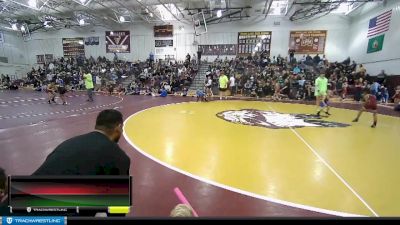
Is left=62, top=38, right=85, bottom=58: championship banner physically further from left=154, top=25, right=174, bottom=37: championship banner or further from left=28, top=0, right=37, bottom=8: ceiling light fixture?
left=28, top=0, right=37, bottom=8: ceiling light fixture

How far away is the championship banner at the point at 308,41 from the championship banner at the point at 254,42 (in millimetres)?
2225

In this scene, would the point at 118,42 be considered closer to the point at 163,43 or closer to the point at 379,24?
the point at 163,43

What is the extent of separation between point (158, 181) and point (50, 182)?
134 inches

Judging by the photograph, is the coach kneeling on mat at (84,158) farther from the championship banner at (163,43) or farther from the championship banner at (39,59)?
the championship banner at (39,59)

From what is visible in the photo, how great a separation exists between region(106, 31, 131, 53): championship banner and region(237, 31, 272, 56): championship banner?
12.7 metres

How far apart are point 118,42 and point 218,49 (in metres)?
11.7

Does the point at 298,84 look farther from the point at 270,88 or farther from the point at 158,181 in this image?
the point at 158,181

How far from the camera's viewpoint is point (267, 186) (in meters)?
3.82

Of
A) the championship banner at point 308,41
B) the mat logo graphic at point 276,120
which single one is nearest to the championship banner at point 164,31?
the championship banner at point 308,41

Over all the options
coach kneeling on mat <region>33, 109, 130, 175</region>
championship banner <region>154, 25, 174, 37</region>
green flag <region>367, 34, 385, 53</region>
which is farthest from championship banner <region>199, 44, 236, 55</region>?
coach kneeling on mat <region>33, 109, 130, 175</region>

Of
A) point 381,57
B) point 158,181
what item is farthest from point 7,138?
point 381,57

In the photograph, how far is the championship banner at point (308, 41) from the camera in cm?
2461

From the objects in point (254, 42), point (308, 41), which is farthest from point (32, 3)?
point (308, 41)

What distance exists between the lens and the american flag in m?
18.0
